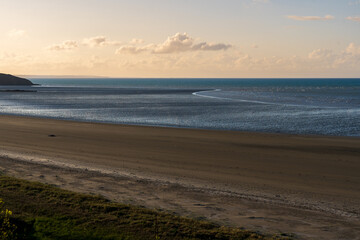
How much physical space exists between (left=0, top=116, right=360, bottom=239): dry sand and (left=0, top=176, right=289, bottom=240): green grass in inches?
38.5

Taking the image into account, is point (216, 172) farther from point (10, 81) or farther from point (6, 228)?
point (10, 81)

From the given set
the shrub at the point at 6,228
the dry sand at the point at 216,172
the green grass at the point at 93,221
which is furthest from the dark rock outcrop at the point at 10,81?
the shrub at the point at 6,228

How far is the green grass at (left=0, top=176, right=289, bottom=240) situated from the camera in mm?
8578

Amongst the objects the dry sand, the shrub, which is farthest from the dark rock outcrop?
the shrub

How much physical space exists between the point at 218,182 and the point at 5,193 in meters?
7.14

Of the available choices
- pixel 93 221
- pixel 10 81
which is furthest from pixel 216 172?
pixel 10 81

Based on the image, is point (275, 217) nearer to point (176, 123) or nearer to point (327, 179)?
point (327, 179)

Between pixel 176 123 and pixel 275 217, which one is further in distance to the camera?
pixel 176 123

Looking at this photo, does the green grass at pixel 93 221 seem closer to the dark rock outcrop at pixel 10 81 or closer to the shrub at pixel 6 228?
the shrub at pixel 6 228

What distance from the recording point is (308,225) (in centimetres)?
995

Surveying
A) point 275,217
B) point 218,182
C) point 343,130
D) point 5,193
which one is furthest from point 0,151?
point 343,130

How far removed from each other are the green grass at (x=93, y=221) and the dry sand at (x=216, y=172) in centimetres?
98

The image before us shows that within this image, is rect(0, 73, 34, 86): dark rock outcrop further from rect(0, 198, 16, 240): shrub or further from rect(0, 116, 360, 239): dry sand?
rect(0, 198, 16, 240): shrub

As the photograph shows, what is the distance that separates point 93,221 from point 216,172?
785cm
